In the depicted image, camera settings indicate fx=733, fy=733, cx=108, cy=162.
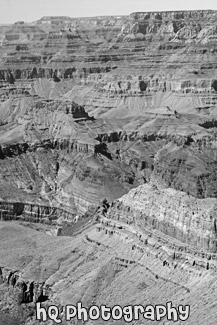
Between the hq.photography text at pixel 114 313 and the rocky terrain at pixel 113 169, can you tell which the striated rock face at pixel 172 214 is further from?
the hq.photography text at pixel 114 313

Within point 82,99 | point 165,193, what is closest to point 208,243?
point 165,193

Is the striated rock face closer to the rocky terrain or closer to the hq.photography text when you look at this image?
the rocky terrain

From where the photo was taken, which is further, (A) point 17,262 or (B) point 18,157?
(B) point 18,157

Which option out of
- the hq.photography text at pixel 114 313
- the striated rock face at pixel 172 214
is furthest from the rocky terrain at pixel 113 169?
the hq.photography text at pixel 114 313

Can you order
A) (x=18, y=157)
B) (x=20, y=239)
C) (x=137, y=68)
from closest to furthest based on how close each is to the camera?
(x=20, y=239), (x=18, y=157), (x=137, y=68)

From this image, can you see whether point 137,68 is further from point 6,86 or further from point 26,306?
point 26,306

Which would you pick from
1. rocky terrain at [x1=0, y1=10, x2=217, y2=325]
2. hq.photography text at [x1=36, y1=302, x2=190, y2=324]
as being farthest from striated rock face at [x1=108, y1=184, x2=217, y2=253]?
hq.photography text at [x1=36, y1=302, x2=190, y2=324]

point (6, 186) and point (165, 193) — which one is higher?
point (165, 193)
